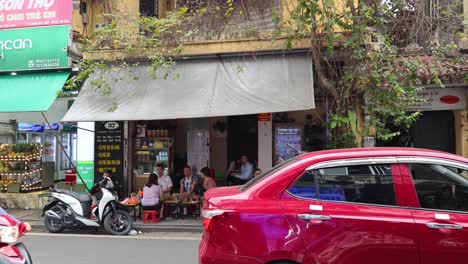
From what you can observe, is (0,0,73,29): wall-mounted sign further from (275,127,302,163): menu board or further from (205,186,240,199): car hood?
(205,186,240,199): car hood

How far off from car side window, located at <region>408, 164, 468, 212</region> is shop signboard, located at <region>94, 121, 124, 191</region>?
33.0 ft

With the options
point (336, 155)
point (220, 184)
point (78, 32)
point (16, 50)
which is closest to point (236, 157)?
point (220, 184)

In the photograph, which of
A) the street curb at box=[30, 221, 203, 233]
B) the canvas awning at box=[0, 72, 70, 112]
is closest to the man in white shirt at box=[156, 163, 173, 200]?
the street curb at box=[30, 221, 203, 233]

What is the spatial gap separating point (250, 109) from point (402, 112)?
9.47 ft

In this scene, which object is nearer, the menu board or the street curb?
the street curb

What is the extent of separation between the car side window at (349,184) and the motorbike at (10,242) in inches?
92.7

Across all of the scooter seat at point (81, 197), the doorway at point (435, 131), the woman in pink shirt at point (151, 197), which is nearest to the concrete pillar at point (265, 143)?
the woman in pink shirt at point (151, 197)

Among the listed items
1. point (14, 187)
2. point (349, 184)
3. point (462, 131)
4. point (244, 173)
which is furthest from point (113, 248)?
point (462, 131)

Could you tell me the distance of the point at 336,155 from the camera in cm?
415

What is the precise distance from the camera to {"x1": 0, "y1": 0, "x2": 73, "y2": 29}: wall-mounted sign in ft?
40.9

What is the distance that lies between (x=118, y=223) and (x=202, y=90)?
11.2 feet

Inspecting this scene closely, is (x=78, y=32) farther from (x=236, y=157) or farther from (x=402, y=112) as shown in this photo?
(x=402, y=112)

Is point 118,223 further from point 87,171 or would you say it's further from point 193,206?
point 87,171

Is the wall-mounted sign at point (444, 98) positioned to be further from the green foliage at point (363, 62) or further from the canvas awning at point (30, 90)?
the canvas awning at point (30, 90)
